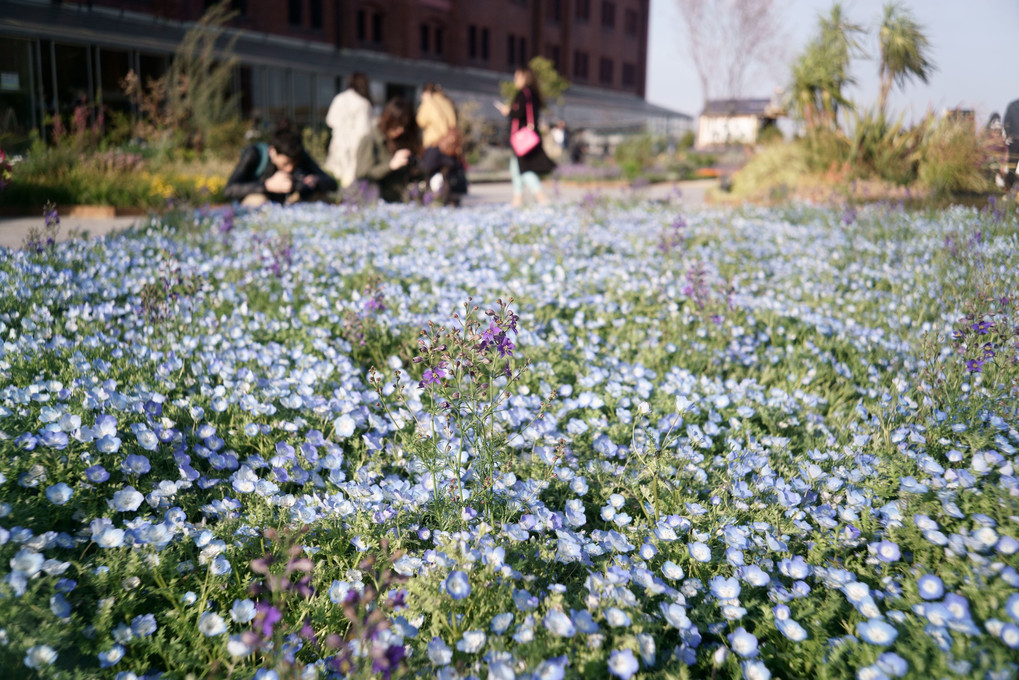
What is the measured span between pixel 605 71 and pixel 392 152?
42463 millimetres

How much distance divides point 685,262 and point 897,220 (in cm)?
343

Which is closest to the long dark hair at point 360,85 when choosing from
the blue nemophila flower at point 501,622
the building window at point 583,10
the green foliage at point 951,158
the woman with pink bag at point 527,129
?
the woman with pink bag at point 527,129

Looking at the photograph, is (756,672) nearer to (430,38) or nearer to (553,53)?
(430,38)

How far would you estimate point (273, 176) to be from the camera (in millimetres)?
9969

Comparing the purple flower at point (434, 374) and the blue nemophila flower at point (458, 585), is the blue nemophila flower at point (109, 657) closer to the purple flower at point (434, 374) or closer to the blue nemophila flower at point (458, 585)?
the blue nemophila flower at point (458, 585)

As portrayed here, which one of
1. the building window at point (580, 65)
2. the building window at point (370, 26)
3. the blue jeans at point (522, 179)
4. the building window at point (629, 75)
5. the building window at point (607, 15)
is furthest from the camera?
the building window at point (629, 75)

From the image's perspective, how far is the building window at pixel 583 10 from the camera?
4584 cm

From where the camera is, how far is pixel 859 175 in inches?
454

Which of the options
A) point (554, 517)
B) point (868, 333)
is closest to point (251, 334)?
point (554, 517)

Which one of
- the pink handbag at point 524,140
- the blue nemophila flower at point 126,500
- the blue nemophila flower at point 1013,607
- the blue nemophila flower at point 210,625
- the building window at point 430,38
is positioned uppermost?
the building window at point 430,38

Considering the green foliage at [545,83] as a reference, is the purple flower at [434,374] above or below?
below

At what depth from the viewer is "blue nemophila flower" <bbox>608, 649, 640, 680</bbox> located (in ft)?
5.12

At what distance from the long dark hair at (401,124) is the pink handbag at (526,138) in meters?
1.74

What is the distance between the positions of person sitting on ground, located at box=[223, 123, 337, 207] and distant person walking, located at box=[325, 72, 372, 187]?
1.69ft
